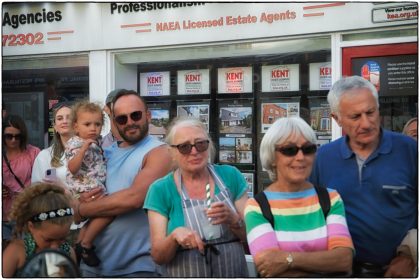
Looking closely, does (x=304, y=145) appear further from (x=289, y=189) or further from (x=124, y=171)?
(x=124, y=171)

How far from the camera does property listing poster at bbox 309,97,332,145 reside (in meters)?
5.18

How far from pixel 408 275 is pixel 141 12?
11.3ft

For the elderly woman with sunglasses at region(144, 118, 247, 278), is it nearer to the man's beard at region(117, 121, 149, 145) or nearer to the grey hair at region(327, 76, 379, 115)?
the man's beard at region(117, 121, 149, 145)

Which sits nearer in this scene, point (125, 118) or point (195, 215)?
point (195, 215)

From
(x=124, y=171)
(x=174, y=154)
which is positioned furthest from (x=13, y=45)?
(x=174, y=154)

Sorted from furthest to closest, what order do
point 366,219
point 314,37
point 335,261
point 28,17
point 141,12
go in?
point 28,17, point 141,12, point 314,37, point 366,219, point 335,261

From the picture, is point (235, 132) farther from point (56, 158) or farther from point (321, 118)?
point (56, 158)

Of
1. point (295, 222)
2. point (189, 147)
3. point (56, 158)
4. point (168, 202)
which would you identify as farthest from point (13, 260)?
point (295, 222)

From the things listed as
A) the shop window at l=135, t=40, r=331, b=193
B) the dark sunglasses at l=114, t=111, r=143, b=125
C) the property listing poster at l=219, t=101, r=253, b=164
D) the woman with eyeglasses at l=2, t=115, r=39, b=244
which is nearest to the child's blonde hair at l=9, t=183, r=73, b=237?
the dark sunglasses at l=114, t=111, r=143, b=125

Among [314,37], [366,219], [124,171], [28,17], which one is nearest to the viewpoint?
[366,219]

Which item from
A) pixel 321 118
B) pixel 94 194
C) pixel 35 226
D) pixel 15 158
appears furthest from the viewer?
pixel 321 118

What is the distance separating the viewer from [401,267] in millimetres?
3139

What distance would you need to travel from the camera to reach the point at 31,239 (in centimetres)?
332

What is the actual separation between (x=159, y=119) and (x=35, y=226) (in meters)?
2.55
